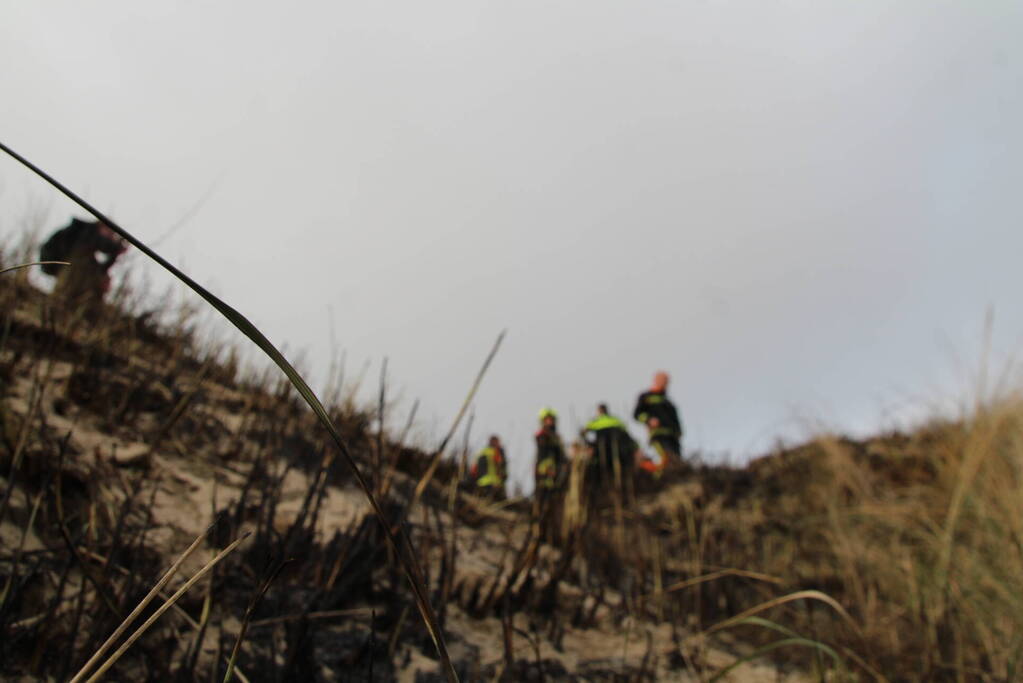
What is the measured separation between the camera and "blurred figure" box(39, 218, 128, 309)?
10.8 feet

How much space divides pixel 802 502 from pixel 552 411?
3.48 meters

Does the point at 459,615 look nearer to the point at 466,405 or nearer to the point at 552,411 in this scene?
the point at 466,405

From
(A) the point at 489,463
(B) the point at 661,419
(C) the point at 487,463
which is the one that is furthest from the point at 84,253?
(B) the point at 661,419

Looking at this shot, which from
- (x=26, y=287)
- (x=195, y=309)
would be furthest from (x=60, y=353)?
(x=195, y=309)

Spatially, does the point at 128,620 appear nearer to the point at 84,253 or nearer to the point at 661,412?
the point at 84,253

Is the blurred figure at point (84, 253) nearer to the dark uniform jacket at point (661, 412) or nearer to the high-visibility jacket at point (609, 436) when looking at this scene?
the high-visibility jacket at point (609, 436)

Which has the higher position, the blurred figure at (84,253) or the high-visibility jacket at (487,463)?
the blurred figure at (84,253)

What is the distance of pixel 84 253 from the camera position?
14.4 feet

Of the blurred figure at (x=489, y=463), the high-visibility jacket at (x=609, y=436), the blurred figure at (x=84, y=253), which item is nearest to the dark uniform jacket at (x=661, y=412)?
the high-visibility jacket at (x=609, y=436)

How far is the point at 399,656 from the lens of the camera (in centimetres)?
143

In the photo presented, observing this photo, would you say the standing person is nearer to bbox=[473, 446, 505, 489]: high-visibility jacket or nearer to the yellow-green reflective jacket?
the yellow-green reflective jacket

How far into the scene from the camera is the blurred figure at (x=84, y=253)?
328 cm

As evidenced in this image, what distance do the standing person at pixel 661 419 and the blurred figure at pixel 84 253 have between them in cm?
610

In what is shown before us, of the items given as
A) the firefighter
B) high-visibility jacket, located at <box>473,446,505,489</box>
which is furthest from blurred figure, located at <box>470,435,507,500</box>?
the firefighter
